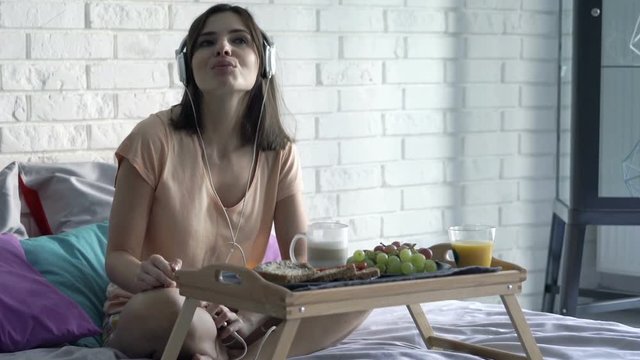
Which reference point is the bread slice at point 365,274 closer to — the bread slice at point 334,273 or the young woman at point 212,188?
the bread slice at point 334,273

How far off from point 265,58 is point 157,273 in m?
0.61

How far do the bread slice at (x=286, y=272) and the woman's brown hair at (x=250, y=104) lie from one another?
589mm

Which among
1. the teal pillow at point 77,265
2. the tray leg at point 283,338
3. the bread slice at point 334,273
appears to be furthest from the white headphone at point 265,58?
the tray leg at point 283,338

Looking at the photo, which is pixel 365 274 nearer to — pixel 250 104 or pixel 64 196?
pixel 250 104

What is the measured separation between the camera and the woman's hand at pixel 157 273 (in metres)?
Result: 2.09

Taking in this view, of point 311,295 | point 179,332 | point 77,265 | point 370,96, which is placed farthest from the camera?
point 370,96

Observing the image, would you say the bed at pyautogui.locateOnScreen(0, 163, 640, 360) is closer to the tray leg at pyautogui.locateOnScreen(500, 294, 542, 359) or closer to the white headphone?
the tray leg at pyautogui.locateOnScreen(500, 294, 542, 359)

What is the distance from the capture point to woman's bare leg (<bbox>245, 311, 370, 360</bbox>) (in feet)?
7.27

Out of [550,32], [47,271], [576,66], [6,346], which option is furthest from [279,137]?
[550,32]

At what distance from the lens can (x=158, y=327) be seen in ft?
6.98

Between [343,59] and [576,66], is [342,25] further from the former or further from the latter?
[576,66]

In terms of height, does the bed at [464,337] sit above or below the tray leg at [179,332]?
below

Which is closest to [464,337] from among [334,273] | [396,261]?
[396,261]

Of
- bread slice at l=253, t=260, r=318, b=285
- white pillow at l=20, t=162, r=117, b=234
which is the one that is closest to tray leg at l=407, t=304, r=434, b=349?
bread slice at l=253, t=260, r=318, b=285
